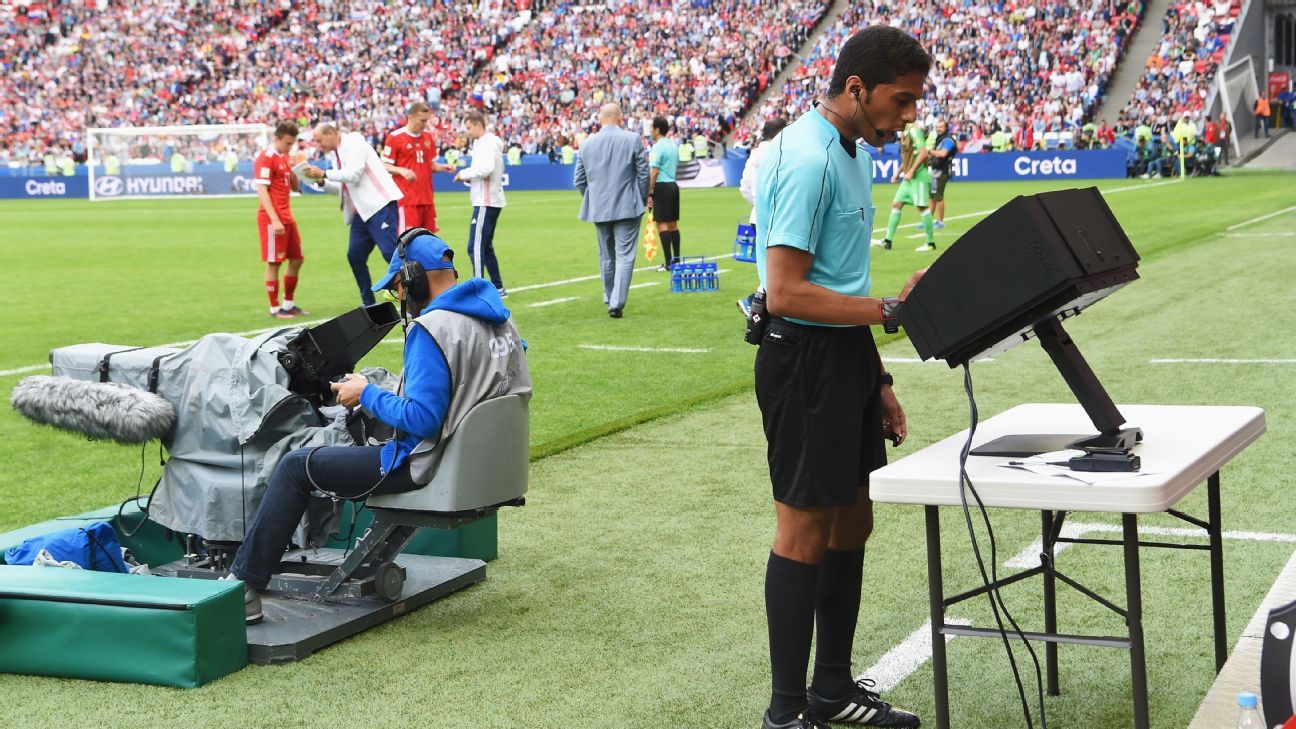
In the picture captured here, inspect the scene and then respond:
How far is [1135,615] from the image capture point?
11.1ft

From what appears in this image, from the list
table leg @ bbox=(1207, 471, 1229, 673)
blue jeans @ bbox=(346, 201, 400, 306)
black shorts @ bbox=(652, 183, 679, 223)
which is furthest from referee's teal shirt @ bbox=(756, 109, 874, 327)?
black shorts @ bbox=(652, 183, 679, 223)

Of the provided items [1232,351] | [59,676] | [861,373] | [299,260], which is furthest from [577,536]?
[299,260]

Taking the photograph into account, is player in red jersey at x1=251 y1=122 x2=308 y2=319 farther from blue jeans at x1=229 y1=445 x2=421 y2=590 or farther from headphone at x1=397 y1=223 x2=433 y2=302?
blue jeans at x1=229 y1=445 x2=421 y2=590

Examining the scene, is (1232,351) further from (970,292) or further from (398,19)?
(398,19)

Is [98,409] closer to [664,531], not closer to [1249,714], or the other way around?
[664,531]

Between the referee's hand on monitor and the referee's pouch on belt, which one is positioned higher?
the referee's pouch on belt

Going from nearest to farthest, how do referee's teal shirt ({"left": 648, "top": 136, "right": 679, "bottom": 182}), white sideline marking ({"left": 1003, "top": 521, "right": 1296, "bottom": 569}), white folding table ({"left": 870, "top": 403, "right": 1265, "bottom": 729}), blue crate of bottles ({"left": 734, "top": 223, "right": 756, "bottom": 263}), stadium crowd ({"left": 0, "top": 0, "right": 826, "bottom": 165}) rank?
1. white folding table ({"left": 870, "top": 403, "right": 1265, "bottom": 729})
2. white sideline marking ({"left": 1003, "top": 521, "right": 1296, "bottom": 569})
3. blue crate of bottles ({"left": 734, "top": 223, "right": 756, "bottom": 263})
4. referee's teal shirt ({"left": 648, "top": 136, "right": 679, "bottom": 182})
5. stadium crowd ({"left": 0, "top": 0, "right": 826, "bottom": 165})

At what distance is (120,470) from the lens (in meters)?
8.12

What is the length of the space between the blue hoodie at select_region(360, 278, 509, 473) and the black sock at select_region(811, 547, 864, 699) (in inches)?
59.0

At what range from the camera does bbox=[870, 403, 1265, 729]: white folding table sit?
3264 mm

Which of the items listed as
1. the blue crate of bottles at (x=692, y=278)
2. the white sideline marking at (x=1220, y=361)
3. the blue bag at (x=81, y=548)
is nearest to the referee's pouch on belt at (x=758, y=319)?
the blue bag at (x=81, y=548)

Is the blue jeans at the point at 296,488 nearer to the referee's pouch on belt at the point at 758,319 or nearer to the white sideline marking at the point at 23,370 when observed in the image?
the referee's pouch on belt at the point at 758,319

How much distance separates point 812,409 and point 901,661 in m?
1.33

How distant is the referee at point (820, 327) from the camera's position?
3.70m
